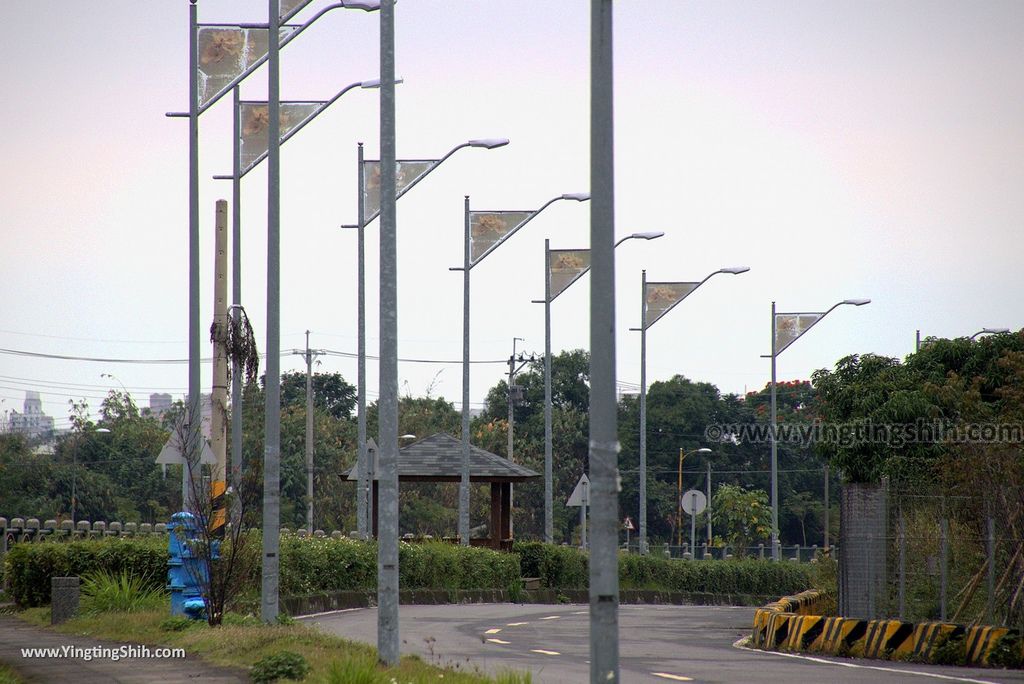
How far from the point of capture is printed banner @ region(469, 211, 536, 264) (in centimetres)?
3259

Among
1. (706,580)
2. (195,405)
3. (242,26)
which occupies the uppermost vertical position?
(242,26)

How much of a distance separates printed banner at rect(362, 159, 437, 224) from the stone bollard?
9842mm

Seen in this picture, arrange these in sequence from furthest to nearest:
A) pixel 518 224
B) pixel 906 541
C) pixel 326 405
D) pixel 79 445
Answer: pixel 326 405 → pixel 79 445 → pixel 518 224 → pixel 906 541

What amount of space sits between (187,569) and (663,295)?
22.1 metres

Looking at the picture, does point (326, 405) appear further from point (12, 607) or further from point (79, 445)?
point (12, 607)

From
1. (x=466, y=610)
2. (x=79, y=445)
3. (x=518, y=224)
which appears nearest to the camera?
(x=466, y=610)

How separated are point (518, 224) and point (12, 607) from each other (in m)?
14.2

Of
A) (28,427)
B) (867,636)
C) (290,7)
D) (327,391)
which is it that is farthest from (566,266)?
(28,427)

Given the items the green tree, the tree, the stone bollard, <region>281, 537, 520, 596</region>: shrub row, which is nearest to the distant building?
the tree

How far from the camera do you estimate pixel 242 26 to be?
71.9ft

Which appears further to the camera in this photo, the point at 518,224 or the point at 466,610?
the point at 518,224

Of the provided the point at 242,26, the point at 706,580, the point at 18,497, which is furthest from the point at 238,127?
the point at 18,497

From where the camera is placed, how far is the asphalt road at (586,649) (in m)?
17.1

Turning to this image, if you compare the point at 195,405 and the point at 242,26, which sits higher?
the point at 242,26
